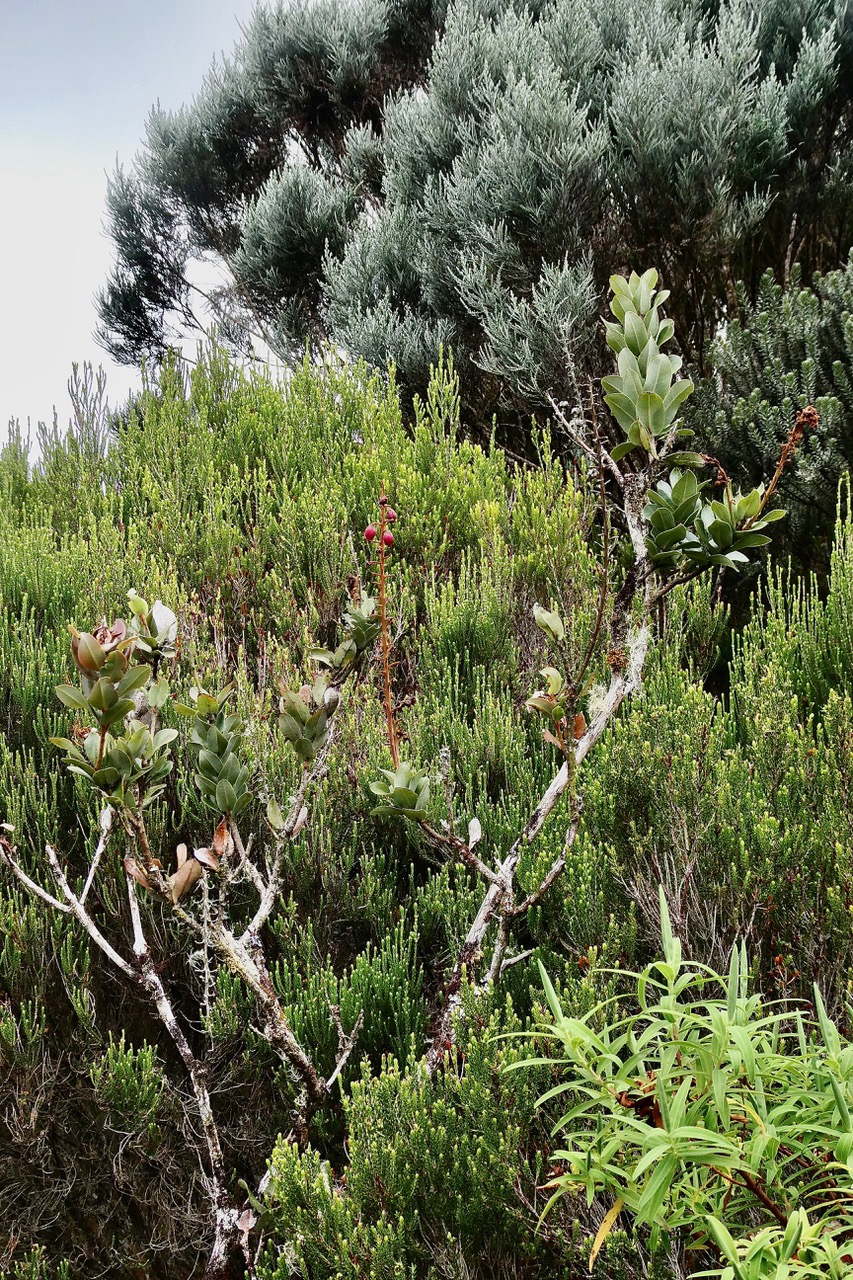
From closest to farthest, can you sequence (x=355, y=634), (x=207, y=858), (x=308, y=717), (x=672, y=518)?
1. (x=207, y=858)
2. (x=308, y=717)
3. (x=672, y=518)
4. (x=355, y=634)

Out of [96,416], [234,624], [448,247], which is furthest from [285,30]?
[234,624]

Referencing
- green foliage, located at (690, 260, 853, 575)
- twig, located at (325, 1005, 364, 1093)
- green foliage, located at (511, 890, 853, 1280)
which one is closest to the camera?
green foliage, located at (511, 890, 853, 1280)

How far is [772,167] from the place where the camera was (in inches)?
228

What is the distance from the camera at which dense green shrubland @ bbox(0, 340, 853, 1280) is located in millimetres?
1633

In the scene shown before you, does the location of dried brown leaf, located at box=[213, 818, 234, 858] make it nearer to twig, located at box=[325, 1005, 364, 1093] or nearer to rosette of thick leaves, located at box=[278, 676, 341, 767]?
rosette of thick leaves, located at box=[278, 676, 341, 767]

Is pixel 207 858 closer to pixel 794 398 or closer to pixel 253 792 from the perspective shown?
pixel 253 792

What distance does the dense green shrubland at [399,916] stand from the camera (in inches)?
64.3

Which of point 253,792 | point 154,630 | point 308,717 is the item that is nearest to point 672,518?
point 308,717

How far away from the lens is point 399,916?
8.00 feet

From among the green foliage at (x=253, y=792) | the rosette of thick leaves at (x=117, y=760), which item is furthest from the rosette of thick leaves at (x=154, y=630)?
the rosette of thick leaves at (x=117, y=760)

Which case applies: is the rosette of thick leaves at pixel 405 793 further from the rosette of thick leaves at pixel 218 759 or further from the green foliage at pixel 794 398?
the green foliage at pixel 794 398

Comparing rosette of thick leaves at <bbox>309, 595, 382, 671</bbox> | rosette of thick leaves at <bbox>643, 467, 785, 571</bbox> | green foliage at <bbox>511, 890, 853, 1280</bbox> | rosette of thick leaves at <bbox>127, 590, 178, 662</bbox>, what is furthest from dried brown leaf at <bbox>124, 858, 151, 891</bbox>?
rosette of thick leaves at <bbox>643, 467, 785, 571</bbox>

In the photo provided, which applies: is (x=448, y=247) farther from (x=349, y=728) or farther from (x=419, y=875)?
(x=419, y=875)

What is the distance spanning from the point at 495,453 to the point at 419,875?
9.64 ft
